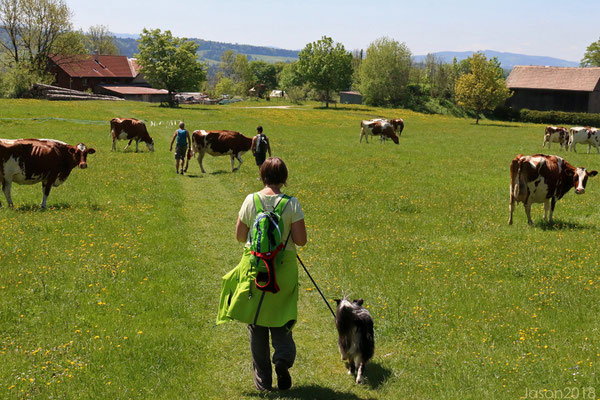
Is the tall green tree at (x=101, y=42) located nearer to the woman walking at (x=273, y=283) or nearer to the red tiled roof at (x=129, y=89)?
the red tiled roof at (x=129, y=89)

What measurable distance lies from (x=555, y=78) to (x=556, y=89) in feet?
10.3

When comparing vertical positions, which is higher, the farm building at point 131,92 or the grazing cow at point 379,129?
the farm building at point 131,92

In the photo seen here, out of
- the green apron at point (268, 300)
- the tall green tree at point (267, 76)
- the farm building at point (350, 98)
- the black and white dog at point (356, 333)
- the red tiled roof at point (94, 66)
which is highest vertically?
the tall green tree at point (267, 76)

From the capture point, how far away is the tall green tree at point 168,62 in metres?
75.2

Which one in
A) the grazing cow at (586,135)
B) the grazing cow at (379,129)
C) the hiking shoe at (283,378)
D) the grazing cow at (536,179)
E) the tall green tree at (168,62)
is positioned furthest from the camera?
the tall green tree at (168,62)

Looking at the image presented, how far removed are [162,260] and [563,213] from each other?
1349 cm

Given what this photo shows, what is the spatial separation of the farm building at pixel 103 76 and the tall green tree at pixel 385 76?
39679 millimetres

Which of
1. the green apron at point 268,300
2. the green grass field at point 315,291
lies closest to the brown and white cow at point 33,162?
the green grass field at point 315,291

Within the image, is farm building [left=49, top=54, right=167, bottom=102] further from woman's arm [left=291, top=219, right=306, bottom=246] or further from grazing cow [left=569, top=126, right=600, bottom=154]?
woman's arm [left=291, top=219, right=306, bottom=246]

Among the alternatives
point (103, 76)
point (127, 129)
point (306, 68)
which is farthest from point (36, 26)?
point (127, 129)

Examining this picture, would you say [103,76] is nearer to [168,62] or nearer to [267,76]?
[168,62]

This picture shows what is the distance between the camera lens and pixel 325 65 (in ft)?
299

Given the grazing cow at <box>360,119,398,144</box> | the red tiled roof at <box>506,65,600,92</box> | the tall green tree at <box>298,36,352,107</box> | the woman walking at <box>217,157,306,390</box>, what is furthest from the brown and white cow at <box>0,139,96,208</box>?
the red tiled roof at <box>506,65,600,92</box>

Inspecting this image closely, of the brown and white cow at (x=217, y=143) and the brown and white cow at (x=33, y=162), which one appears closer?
the brown and white cow at (x=33, y=162)
